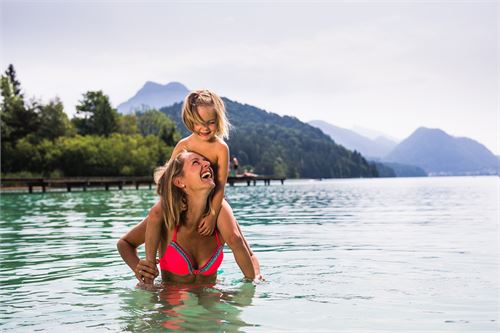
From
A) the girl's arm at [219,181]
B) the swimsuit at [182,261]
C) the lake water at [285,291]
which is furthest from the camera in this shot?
the swimsuit at [182,261]

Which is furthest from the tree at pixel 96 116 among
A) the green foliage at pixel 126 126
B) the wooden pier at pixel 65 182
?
the wooden pier at pixel 65 182

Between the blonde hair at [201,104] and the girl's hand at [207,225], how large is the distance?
31.1 inches

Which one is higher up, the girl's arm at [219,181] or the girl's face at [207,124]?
the girl's face at [207,124]

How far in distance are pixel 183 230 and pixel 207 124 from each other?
107cm

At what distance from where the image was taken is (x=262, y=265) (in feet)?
25.1

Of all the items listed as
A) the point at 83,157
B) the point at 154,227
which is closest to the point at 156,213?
the point at 154,227

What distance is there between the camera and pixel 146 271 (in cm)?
542

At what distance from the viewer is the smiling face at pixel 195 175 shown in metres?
5.31

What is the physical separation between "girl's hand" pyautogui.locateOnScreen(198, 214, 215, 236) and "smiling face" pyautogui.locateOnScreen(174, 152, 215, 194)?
0.30 metres

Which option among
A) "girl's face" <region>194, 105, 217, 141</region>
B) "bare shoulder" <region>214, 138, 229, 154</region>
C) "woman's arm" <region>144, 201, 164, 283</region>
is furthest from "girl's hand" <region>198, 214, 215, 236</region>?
"girl's face" <region>194, 105, 217, 141</region>

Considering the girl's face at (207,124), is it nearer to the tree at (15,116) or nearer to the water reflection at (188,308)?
the water reflection at (188,308)

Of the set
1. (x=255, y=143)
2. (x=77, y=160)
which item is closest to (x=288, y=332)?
(x=77, y=160)

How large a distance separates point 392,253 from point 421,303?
12.9 ft

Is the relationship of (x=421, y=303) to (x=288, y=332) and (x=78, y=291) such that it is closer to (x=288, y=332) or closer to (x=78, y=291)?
(x=288, y=332)
